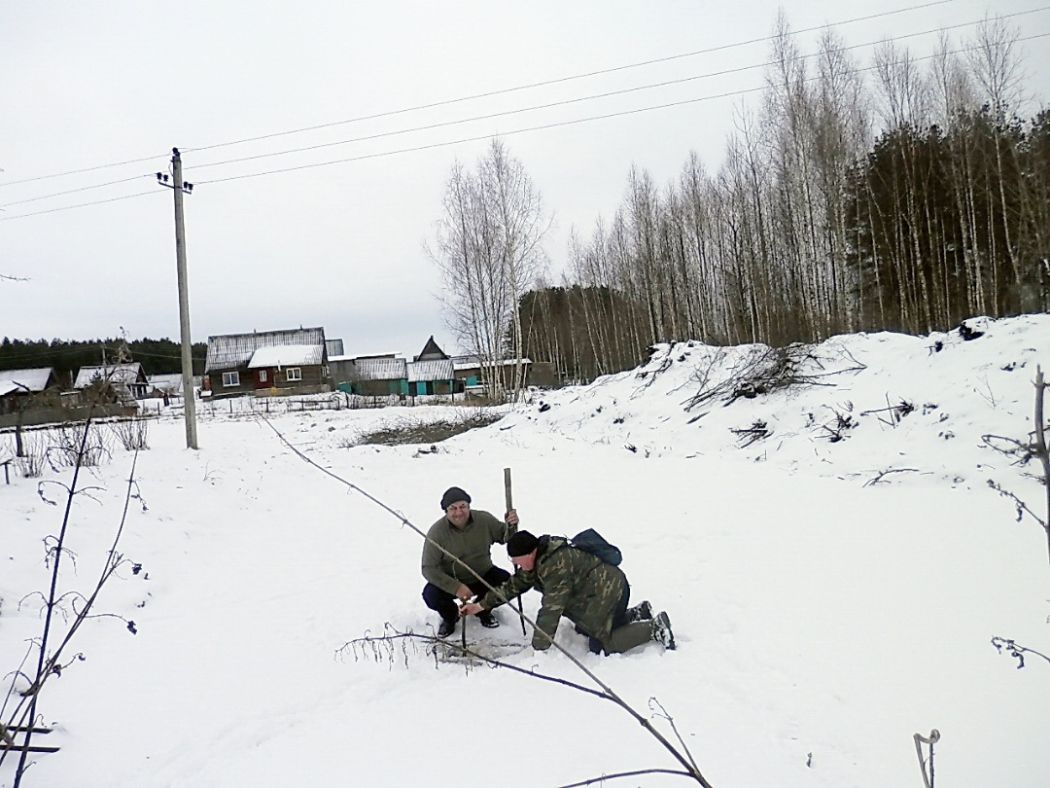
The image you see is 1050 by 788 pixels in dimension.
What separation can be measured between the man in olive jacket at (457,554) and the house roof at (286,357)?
136 ft

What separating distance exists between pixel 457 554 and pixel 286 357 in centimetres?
4251

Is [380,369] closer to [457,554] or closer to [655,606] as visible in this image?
[457,554]

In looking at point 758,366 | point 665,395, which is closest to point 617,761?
point 758,366

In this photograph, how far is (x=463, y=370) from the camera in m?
51.7

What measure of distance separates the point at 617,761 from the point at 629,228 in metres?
29.7

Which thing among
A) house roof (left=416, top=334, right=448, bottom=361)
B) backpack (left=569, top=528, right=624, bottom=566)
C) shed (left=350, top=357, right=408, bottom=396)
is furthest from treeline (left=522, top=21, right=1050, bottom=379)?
house roof (left=416, top=334, right=448, bottom=361)

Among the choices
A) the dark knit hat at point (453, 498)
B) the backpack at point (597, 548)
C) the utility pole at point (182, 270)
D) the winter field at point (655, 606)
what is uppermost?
the utility pole at point (182, 270)

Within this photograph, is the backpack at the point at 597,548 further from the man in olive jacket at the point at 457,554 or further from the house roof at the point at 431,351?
the house roof at the point at 431,351

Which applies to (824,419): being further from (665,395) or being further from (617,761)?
(617,761)

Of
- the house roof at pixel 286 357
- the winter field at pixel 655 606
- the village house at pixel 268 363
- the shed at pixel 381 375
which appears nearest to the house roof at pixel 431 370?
the shed at pixel 381 375

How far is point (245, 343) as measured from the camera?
46.2 m

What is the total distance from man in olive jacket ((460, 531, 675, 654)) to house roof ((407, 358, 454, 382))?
150ft

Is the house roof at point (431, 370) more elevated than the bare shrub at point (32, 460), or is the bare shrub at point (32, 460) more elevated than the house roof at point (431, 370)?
the house roof at point (431, 370)

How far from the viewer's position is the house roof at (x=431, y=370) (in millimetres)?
49750
